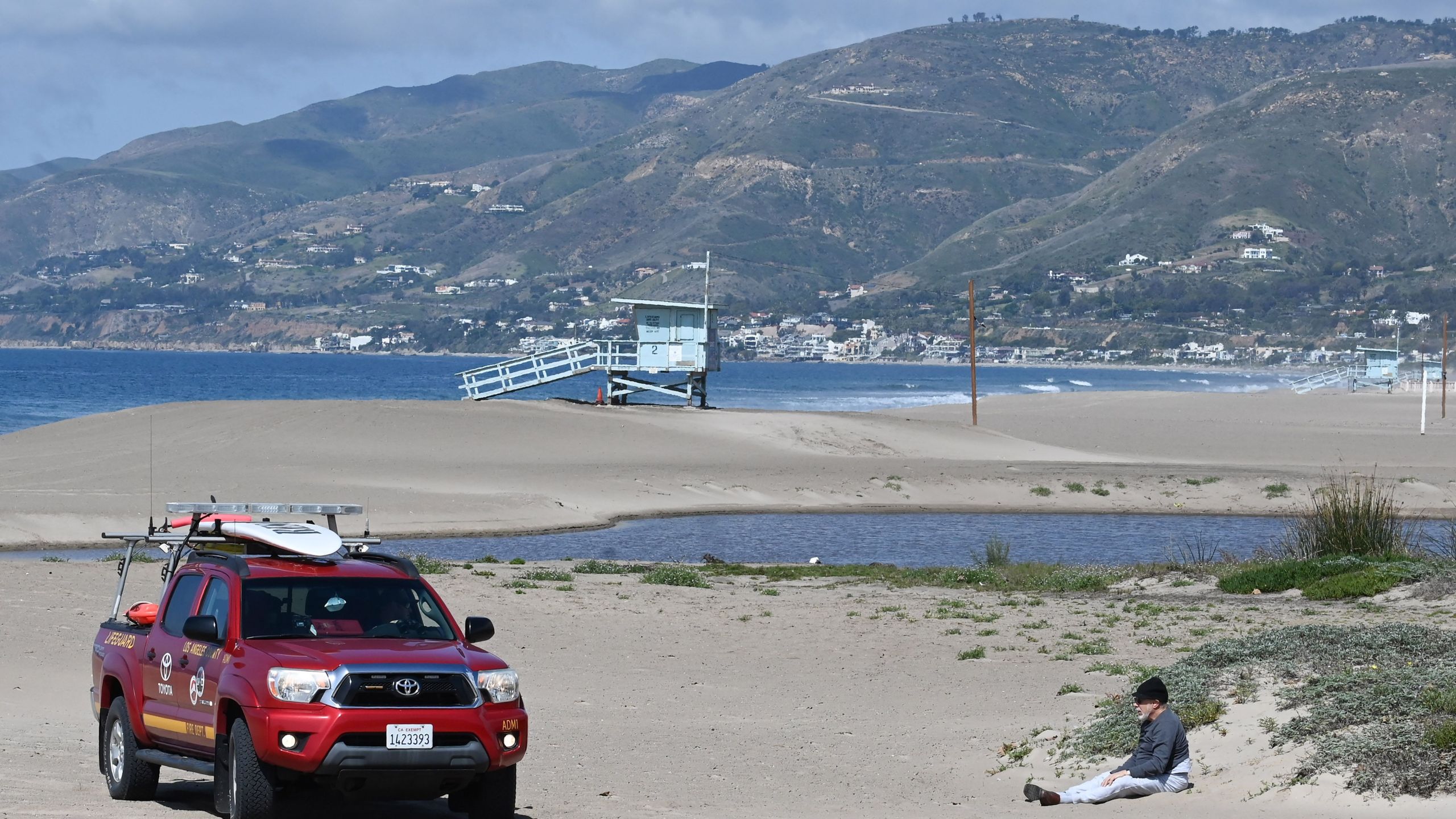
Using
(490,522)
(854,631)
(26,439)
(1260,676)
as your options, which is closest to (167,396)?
(26,439)

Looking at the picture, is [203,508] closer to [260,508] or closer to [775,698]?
[260,508]

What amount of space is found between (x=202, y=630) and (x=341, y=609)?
83 centimetres

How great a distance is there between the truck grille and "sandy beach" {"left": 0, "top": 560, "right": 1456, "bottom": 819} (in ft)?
3.74

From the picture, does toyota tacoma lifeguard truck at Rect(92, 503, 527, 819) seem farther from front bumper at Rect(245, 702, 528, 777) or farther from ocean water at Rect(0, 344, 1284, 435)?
ocean water at Rect(0, 344, 1284, 435)

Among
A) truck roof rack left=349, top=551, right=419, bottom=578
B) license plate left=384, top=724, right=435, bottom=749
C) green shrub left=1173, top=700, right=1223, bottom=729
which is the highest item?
truck roof rack left=349, top=551, right=419, bottom=578

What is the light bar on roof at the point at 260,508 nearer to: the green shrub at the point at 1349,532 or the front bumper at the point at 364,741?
the front bumper at the point at 364,741

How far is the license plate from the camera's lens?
8617mm

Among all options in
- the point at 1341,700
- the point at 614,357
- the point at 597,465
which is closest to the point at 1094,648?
the point at 1341,700

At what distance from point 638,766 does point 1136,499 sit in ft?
86.3

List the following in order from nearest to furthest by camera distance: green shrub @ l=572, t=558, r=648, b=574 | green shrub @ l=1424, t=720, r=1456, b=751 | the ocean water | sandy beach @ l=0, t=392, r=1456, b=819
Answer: green shrub @ l=1424, t=720, r=1456, b=751 < sandy beach @ l=0, t=392, r=1456, b=819 < green shrub @ l=572, t=558, r=648, b=574 < the ocean water

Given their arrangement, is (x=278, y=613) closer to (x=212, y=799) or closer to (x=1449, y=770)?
(x=212, y=799)

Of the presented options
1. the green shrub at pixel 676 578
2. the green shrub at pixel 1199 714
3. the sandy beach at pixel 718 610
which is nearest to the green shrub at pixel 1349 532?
the sandy beach at pixel 718 610

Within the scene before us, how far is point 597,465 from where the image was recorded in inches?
1486

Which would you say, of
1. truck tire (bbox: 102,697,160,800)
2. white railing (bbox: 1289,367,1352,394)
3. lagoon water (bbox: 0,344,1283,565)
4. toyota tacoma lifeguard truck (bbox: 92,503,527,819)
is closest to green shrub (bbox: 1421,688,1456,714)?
toyota tacoma lifeguard truck (bbox: 92,503,527,819)
